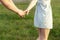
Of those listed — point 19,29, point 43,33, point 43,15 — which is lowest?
Answer: point 19,29

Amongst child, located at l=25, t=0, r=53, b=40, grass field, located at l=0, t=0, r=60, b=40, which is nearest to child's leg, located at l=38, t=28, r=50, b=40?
child, located at l=25, t=0, r=53, b=40

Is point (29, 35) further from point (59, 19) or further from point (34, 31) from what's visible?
point (59, 19)

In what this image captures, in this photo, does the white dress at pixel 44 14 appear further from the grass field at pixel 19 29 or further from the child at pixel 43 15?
the grass field at pixel 19 29

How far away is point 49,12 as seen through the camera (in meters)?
5.54

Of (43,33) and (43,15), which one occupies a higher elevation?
(43,15)

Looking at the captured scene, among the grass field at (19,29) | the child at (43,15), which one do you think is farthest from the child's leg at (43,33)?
the grass field at (19,29)

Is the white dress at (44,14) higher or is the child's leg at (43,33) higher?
the white dress at (44,14)

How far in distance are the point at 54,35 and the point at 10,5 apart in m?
2.86

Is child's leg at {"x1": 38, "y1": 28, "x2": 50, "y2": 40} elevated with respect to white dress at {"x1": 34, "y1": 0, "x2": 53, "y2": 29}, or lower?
lower

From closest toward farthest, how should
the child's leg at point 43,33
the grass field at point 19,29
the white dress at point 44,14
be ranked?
the white dress at point 44,14, the child's leg at point 43,33, the grass field at point 19,29

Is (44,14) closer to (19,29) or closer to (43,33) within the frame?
(43,33)

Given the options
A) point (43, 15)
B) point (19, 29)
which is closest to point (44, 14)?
point (43, 15)

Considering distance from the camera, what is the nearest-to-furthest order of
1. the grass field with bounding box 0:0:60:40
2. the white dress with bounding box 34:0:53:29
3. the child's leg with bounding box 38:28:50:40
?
the white dress with bounding box 34:0:53:29 < the child's leg with bounding box 38:28:50:40 < the grass field with bounding box 0:0:60:40

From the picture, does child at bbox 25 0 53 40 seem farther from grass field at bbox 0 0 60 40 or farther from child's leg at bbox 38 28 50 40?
grass field at bbox 0 0 60 40
